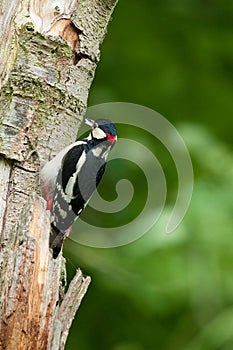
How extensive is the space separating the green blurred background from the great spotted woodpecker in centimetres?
68

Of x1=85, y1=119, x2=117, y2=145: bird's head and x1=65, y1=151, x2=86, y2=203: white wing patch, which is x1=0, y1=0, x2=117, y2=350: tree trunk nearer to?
x1=65, y1=151, x2=86, y2=203: white wing patch

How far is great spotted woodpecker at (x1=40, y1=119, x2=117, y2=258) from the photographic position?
311 cm

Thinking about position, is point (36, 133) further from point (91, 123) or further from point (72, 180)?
point (91, 123)

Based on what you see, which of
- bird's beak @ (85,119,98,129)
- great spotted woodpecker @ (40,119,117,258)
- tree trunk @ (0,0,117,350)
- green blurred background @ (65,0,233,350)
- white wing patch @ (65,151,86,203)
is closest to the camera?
tree trunk @ (0,0,117,350)

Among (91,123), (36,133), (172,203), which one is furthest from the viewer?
(172,203)

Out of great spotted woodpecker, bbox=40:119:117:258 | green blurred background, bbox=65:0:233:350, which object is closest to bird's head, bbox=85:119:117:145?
great spotted woodpecker, bbox=40:119:117:258

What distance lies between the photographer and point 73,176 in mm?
3438

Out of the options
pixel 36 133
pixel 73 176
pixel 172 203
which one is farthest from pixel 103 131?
pixel 172 203

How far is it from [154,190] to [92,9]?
5.59 ft

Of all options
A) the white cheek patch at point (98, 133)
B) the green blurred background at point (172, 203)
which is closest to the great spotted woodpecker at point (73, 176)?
the white cheek patch at point (98, 133)

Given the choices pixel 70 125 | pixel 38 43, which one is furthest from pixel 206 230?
pixel 38 43

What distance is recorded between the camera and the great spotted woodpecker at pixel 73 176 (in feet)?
10.2

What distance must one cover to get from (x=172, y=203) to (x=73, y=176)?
1.10 meters

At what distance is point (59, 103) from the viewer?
317cm
